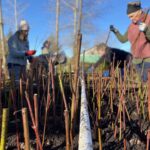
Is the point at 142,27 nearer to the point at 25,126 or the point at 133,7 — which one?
the point at 133,7

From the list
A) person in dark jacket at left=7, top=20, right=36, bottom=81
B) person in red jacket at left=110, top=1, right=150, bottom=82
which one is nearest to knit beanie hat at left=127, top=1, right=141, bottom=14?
person in red jacket at left=110, top=1, right=150, bottom=82

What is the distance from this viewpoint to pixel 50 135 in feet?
6.62

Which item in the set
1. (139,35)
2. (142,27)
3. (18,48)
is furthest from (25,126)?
(18,48)

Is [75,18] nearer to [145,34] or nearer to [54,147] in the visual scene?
[145,34]

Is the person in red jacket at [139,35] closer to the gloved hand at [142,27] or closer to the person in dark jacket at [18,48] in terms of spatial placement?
the gloved hand at [142,27]

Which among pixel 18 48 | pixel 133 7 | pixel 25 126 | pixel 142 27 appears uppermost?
pixel 133 7

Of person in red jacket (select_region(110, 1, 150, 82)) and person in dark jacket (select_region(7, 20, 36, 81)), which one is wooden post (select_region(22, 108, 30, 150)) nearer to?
person in red jacket (select_region(110, 1, 150, 82))

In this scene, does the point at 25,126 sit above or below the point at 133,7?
below

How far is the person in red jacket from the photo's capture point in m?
3.57

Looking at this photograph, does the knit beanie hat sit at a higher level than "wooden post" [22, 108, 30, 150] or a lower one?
higher

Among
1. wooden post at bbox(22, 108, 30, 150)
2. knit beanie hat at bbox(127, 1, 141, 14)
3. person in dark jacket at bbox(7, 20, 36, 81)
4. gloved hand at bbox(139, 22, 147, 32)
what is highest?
knit beanie hat at bbox(127, 1, 141, 14)

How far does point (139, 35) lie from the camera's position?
372 centimetres

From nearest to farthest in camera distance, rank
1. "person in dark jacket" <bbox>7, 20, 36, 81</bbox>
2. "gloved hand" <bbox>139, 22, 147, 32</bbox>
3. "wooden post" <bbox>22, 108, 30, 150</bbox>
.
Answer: "wooden post" <bbox>22, 108, 30, 150</bbox>, "gloved hand" <bbox>139, 22, 147, 32</bbox>, "person in dark jacket" <bbox>7, 20, 36, 81</bbox>

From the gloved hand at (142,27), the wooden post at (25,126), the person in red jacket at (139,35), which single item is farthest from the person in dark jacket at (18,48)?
the wooden post at (25,126)
